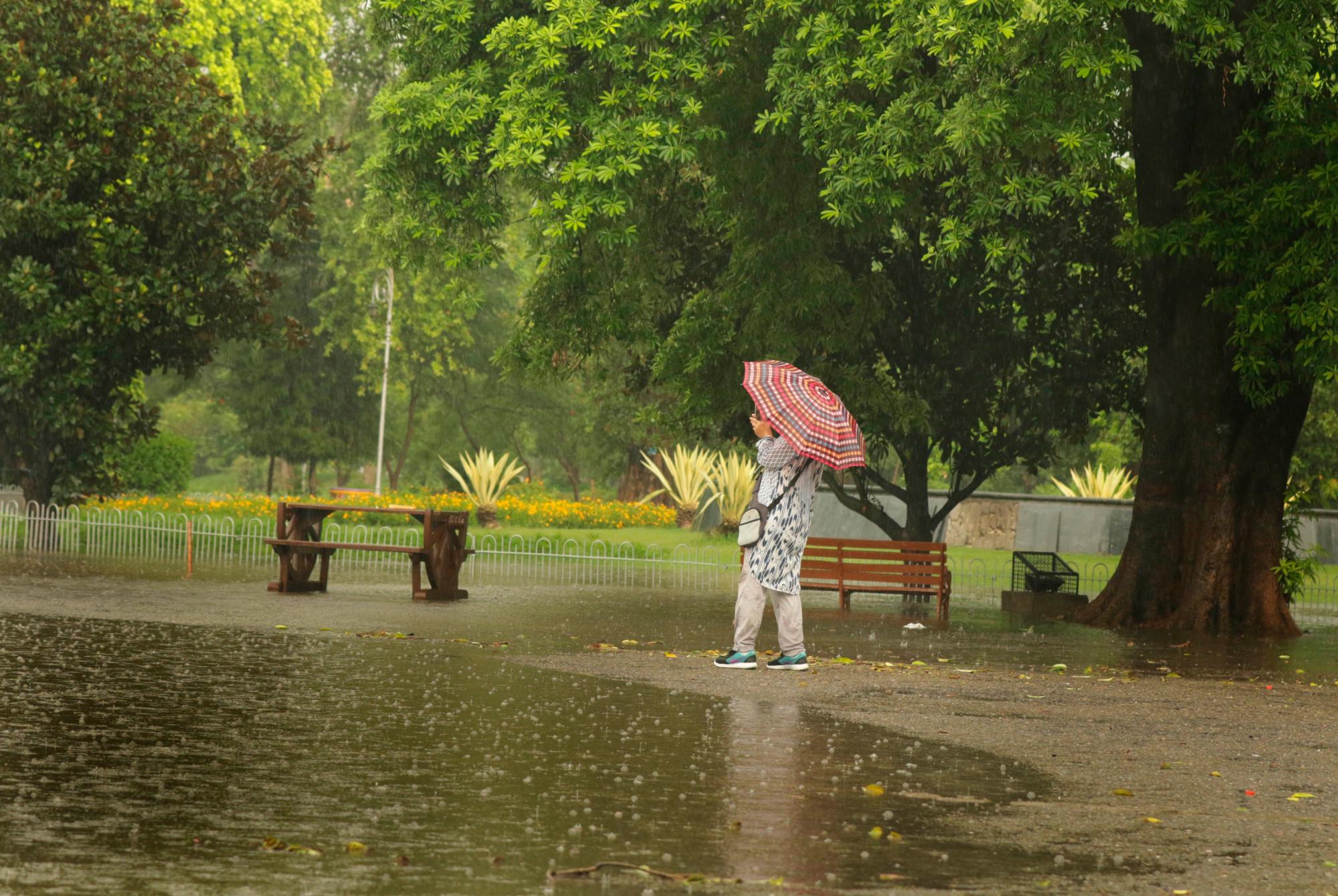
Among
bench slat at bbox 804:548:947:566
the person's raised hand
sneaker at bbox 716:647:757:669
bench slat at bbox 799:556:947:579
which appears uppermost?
the person's raised hand

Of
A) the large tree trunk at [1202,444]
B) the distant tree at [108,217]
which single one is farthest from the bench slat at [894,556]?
the distant tree at [108,217]

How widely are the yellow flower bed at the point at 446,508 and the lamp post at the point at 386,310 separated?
154 inches

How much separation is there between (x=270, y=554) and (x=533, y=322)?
6.89 m

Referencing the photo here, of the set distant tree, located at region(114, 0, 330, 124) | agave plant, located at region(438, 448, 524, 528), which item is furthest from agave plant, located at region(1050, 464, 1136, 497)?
distant tree, located at region(114, 0, 330, 124)

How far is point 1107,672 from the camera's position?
40.0ft

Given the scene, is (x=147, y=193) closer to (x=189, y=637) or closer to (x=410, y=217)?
(x=410, y=217)

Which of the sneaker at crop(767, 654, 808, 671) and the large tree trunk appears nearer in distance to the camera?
the sneaker at crop(767, 654, 808, 671)

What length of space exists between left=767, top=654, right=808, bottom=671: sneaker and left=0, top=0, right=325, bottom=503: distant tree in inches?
557

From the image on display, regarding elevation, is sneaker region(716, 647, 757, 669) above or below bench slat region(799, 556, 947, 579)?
below

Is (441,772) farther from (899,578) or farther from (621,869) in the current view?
(899,578)

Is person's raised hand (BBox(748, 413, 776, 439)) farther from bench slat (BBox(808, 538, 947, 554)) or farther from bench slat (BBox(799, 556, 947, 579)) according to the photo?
bench slat (BBox(799, 556, 947, 579))

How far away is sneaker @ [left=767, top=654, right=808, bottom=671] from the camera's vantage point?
11430 mm

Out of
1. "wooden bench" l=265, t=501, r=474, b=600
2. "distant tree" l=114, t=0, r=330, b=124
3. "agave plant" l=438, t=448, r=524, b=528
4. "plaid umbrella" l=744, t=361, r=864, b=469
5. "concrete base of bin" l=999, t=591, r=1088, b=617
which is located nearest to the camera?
"plaid umbrella" l=744, t=361, r=864, b=469

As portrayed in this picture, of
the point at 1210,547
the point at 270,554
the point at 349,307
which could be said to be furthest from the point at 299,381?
the point at 1210,547
